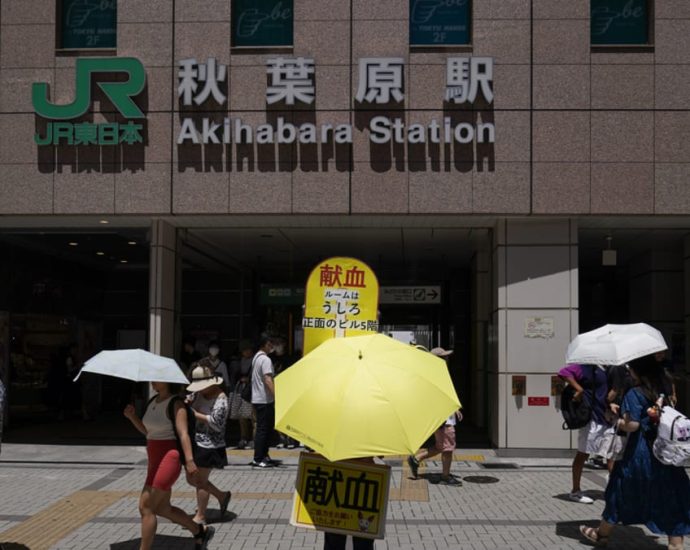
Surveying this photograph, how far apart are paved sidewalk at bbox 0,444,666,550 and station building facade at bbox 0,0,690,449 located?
1.94 m

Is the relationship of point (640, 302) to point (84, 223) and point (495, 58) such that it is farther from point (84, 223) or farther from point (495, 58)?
point (84, 223)

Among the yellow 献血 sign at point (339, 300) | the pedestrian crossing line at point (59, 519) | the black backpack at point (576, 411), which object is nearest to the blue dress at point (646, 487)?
the black backpack at point (576, 411)

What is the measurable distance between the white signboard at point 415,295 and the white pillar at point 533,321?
4.71 metres

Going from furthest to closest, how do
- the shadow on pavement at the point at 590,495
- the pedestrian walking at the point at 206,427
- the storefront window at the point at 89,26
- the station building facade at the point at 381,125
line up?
the storefront window at the point at 89,26
the station building facade at the point at 381,125
the shadow on pavement at the point at 590,495
the pedestrian walking at the point at 206,427

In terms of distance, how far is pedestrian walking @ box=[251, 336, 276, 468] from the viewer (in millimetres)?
11203

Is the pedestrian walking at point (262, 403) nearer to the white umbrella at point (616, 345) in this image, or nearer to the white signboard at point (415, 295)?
the white umbrella at point (616, 345)

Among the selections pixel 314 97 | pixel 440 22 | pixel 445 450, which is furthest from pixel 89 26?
pixel 445 450

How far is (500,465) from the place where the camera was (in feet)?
38.4

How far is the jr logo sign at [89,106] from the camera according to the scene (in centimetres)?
1234

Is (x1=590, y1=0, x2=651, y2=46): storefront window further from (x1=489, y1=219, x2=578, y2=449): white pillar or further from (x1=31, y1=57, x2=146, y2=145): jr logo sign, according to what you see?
(x1=31, y1=57, x2=146, y2=145): jr logo sign

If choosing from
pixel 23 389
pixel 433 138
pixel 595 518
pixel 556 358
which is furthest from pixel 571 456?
pixel 23 389

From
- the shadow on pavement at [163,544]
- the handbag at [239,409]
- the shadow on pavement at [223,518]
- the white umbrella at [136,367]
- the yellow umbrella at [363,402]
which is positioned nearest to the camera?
the yellow umbrella at [363,402]

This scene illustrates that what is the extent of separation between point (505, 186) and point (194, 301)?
11028 mm

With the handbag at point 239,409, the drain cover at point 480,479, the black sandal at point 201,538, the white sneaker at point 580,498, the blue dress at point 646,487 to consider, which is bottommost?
the drain cover at point 480,479
